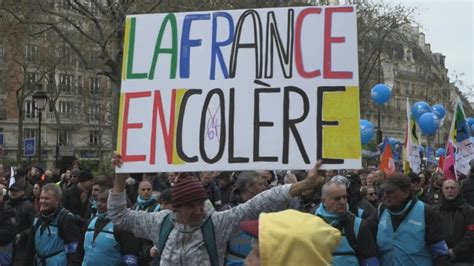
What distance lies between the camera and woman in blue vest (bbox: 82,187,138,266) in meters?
6.50

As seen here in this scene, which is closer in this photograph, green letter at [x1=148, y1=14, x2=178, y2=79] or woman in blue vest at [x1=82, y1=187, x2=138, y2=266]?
green letter at [x1=148, y1=14, x2=178, y2=79]

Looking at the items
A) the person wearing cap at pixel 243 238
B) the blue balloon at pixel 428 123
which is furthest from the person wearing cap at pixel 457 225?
the blue balloon at pixel 428 123

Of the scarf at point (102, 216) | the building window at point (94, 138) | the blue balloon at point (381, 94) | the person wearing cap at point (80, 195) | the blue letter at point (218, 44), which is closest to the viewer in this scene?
the blue letter at point (218, 44)

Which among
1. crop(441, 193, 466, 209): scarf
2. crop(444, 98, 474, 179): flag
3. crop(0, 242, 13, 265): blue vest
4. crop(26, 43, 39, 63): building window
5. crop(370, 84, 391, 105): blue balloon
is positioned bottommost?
crop(0, 242, 13, 265): blue vest

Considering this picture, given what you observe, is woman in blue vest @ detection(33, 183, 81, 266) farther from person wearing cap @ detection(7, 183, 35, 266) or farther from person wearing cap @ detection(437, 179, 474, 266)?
person wearing cap @ detection(437, 179, 474, 266)

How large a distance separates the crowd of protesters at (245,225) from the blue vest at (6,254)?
10 millimetres

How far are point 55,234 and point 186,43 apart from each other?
3064mm

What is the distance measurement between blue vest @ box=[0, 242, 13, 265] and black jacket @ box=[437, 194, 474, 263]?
14.6ft

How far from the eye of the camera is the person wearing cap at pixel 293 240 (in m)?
2.50

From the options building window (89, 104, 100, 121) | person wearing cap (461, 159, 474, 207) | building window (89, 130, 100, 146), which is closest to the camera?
person wearing cap (461, 159, 474, 207)

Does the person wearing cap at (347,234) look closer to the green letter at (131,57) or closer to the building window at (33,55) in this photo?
the green letter at (131,57)

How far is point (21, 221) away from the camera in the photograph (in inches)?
312

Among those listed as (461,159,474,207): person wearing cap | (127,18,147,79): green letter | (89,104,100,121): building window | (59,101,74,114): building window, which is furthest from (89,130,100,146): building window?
(127,18,147,79): green letter

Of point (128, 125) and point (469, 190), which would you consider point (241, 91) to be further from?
point (469, 190)
